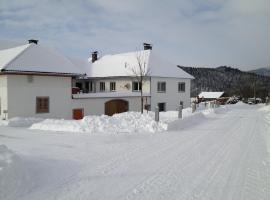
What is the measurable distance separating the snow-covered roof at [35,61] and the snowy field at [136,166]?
983cm

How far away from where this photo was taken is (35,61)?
24562mm

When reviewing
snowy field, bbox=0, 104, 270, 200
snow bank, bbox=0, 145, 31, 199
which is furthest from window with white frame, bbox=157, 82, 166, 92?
snow bank, bbox=0, 145, 31, 199

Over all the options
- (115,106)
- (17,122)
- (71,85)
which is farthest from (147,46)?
(17,122)

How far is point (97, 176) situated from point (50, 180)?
1.15 metres

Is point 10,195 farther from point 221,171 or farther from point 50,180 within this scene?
point 221,171

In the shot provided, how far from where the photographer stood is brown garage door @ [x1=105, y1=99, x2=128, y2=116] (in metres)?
30.4

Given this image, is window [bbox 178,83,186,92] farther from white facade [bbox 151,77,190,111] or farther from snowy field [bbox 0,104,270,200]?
snowy field [bbox 0,104,270,200]

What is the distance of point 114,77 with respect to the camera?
3784cm

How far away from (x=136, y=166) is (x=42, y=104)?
17346 mm

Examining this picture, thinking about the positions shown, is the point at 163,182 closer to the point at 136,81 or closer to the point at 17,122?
the point at 17,122

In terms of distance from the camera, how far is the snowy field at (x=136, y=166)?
21.0 ft

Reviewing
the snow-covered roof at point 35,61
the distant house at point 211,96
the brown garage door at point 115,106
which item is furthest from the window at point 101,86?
the distant house at point 211,96

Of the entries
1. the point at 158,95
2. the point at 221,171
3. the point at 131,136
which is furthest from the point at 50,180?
the point at 158,95

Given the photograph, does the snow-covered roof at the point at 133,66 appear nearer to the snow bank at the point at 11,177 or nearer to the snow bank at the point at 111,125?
the snow bank at the point at 111,125
